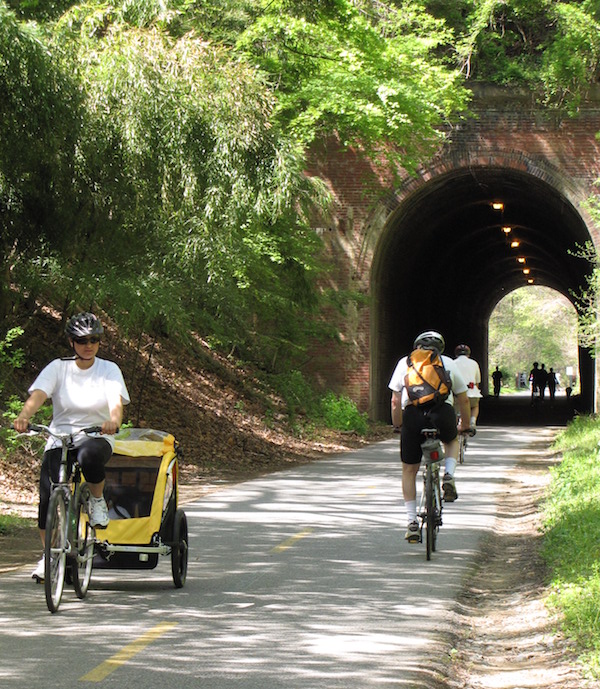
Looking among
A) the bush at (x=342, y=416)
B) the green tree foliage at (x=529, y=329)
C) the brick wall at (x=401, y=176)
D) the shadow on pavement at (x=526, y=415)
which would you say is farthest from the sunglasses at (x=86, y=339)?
the green tree foliage at (x=529, y=329)

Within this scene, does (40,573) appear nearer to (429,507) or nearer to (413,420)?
(429,507)

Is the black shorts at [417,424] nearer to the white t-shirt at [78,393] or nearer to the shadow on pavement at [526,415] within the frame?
the white t-shirt at [78,393]

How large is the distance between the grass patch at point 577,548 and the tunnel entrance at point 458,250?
994cm

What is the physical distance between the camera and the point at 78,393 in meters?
7.50

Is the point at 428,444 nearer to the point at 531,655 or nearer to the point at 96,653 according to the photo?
the point at 531,655

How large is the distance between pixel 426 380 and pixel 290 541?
2.13 metres

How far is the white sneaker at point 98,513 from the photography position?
748 cm

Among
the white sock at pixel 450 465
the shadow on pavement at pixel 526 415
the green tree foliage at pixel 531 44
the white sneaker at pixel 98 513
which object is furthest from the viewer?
the shadow on pavement at pixel 526 415

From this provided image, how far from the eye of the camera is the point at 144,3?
16297 mm

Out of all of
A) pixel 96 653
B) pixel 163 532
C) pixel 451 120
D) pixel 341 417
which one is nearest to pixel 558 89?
pixel 451 120

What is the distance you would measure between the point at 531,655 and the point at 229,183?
10.1 meters

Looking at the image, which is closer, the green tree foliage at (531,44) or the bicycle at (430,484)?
the bicycle at (430,484)

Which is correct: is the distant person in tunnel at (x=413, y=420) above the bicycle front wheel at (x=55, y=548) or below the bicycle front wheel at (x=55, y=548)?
above

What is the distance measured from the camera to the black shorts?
31.3 feet
